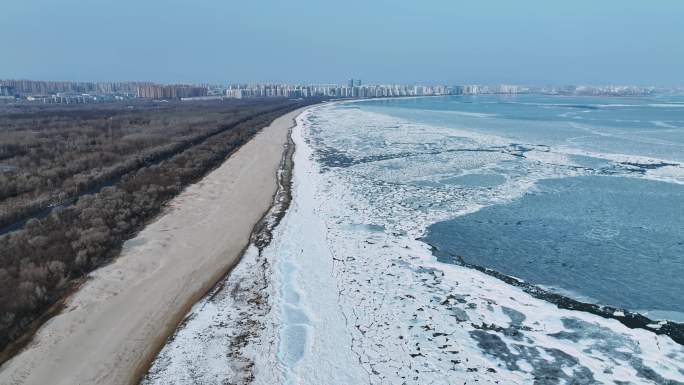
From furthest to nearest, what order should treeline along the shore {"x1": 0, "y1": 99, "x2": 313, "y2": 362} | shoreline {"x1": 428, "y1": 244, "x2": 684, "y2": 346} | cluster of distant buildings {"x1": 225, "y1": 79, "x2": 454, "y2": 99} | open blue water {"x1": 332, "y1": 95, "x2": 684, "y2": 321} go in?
cluster of distant buildings {"x1": 225, "y1": 79, "x2": 454, "y2": 99} < open blue water {"x1": 332, "y1": 95, "x2": 684, "y2": 321} < treeline along the shore {"x1": 0, "y1": 99, "x2": 313, "y2": 362} < shoreline {"x1": 428, "y1": 244, "x2": 684, "y2": 346}

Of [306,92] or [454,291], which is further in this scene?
[306,92]

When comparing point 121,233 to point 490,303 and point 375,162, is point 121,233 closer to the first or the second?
point 490,303

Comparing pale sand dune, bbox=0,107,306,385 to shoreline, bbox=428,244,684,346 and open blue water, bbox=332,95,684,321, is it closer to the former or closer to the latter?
open blue water, bbox=332,95,684,321

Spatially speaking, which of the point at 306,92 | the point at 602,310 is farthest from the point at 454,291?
the point at 306,92

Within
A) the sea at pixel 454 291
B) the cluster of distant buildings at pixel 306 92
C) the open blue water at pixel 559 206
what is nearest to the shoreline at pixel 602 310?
the sea at pixel 454 291

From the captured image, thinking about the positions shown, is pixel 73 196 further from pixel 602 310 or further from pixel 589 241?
pixel 589 241

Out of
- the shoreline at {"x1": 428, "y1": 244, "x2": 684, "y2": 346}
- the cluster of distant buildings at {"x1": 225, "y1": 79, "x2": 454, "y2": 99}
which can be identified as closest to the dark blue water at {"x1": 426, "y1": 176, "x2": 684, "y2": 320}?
the shoreline at {"x1": 428, "y1": 244, "x2": 684, "y2": 346}
